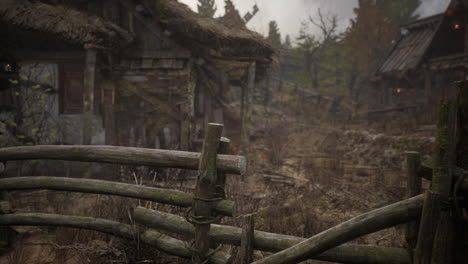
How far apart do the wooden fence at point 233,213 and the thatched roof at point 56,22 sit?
4064 mm

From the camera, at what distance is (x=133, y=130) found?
8.05 meters

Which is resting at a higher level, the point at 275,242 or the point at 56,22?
the point at 56,22

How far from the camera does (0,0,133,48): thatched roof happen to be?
5754 mm

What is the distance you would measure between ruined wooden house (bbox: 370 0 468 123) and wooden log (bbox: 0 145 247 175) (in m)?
13.0

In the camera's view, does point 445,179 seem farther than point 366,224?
No

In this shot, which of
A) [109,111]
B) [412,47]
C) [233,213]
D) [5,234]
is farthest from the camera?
[412,47]

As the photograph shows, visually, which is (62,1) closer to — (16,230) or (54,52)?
(54,52)

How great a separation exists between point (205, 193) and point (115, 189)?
93cm

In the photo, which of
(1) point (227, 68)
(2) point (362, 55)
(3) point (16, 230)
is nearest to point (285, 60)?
(2) point (362, 55)

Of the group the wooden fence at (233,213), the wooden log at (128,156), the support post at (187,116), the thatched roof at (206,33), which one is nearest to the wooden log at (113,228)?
the wooden fence at (233,213)

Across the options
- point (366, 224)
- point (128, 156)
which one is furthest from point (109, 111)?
point (366, 224)

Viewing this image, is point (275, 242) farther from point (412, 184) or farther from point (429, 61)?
point (429, 61)

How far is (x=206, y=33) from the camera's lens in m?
6.76

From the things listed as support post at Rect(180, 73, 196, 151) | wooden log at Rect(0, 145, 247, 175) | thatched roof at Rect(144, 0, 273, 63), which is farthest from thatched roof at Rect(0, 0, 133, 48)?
wooden log at Rect(0, 145, 247, 175)
